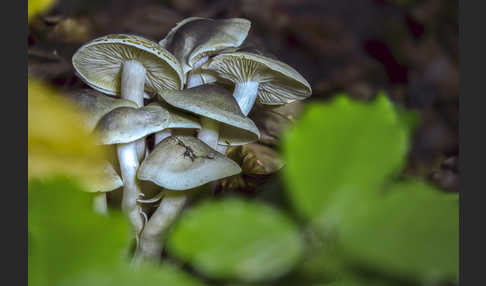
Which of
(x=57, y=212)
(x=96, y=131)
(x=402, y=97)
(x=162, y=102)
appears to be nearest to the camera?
(x=57, y=212)

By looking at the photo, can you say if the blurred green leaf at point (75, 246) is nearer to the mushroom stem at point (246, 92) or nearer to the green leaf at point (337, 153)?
the green leaf at point (337, 153)

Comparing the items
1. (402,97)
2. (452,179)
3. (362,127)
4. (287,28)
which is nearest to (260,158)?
(452,179)

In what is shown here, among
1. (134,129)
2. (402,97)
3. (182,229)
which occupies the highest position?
(182,229)

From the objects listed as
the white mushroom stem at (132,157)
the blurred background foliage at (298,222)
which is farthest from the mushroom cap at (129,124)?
the blurred background foliage at (298,222)

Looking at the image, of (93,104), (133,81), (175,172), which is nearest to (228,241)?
(175,172)

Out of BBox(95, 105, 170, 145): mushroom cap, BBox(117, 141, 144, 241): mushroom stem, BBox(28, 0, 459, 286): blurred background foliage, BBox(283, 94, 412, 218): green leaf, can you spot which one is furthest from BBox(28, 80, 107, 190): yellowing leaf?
BBox(117, 141, 144, 241): mushroom stem

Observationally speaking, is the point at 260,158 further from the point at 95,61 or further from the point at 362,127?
the point at 362,127

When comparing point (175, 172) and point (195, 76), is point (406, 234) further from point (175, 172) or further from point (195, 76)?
point (195, 76)
